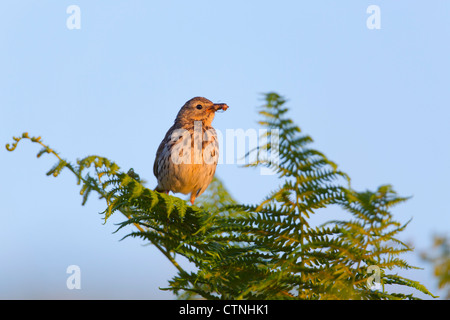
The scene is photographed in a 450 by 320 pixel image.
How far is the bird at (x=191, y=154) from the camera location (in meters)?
6.61

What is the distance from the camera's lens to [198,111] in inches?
285

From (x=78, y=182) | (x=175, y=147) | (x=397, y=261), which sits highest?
(x=175, y=147)

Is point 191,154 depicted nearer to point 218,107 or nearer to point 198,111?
point 218,107

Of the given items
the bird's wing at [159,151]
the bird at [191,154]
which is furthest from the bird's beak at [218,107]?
the bird's wing at [159,151]

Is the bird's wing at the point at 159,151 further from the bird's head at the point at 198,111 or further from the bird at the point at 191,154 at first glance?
the bird's head at the point at 198,111

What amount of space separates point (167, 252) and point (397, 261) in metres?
1.19

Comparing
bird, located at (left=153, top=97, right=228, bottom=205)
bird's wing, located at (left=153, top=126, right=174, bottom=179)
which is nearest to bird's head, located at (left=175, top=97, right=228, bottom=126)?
bird, located at (left=153, top=97, right=228, bottom=205)

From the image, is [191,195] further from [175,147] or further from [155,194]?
[155,194]

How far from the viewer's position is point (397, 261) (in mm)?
2092

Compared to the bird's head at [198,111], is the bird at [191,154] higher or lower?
lower

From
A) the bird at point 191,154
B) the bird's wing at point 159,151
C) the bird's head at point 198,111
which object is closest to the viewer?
the bird at point 191,154

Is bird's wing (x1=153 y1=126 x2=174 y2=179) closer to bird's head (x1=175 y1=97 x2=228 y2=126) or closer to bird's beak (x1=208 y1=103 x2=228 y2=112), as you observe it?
bird's head (x1=175 y1=97 x2=228 y2=126)

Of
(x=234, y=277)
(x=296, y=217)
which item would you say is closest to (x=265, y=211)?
(x=296, y=217)

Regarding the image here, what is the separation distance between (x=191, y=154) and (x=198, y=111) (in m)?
0.86
